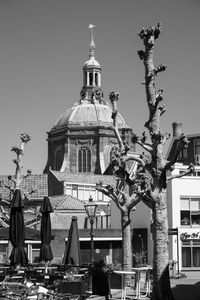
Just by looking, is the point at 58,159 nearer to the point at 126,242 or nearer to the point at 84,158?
the point at 84,158

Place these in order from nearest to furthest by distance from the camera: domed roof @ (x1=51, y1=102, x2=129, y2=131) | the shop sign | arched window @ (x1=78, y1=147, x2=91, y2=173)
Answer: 1. the shop sign
2. arched window @ (x1=78, y1=147, x2=91, y2=173)
3. domed roof @ (x1=51, y1=102, x2=129, y2=131)

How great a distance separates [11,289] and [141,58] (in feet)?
25.0

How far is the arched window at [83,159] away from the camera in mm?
81500

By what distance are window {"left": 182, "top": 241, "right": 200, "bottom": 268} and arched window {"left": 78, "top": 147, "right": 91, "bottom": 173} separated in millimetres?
46010

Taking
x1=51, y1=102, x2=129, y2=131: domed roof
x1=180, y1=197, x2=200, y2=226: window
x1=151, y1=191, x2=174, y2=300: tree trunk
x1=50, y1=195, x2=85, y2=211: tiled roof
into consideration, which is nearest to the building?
x1=180, y1=197, x2=200, y2=226: window

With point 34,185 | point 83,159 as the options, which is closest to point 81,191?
point 34,185

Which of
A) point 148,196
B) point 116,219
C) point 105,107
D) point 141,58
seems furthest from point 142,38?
point 105,107

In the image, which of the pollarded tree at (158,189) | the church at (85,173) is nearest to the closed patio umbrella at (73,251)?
the pollarded tree at (158,189)

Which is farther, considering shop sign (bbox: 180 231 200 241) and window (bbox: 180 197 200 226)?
window (bbox: 180 197 200 226)

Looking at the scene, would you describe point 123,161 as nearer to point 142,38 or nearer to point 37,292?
point 142,38

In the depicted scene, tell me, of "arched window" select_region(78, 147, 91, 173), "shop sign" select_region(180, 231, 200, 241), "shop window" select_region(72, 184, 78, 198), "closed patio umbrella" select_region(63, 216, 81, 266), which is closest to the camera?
"closed patio umbrella" select_region(63, 216, 81, 266)

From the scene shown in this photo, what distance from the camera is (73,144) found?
8231cm

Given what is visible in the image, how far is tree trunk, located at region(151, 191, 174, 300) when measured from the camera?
14.6m

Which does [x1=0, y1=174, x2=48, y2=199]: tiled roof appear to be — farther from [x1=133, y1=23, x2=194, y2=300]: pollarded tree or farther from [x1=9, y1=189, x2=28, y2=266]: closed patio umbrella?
[x1=133, y1=23, x2=194, y2=300]: pollarded tree
